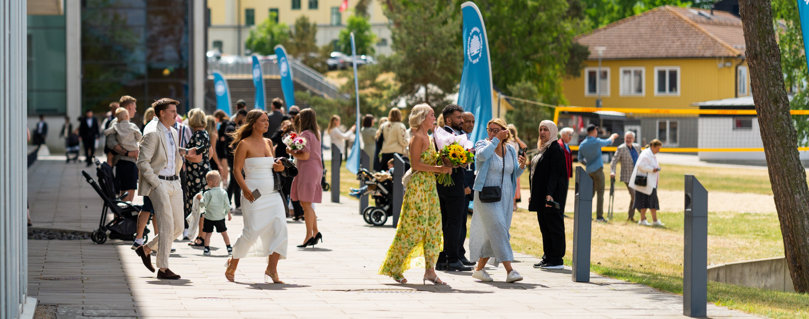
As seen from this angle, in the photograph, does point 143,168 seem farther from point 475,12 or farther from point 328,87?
point 328,87

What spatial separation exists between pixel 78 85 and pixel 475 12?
36367 millimetres

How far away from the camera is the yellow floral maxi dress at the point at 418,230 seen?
11023mm

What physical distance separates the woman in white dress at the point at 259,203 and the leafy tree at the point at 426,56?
3615 cm

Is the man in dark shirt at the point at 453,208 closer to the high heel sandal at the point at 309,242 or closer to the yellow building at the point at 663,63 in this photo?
the high heel sandal at the point at 309,242

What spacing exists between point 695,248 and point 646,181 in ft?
40.1

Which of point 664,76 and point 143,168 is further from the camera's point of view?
point 664,76

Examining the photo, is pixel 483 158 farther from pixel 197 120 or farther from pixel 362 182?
pixel 362 182

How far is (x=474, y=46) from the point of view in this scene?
1636 centimetres

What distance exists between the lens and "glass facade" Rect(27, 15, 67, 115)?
49844mm

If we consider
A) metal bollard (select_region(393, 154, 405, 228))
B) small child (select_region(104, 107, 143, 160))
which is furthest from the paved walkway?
small child (select_region(104, 107, 143, 160))

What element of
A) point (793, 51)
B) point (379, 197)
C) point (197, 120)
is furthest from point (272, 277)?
point (793, 51)

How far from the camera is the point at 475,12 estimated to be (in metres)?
16.4

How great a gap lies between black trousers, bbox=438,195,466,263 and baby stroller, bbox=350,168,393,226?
4830mm

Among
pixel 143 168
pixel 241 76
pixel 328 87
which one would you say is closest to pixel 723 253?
pixel 143 168
